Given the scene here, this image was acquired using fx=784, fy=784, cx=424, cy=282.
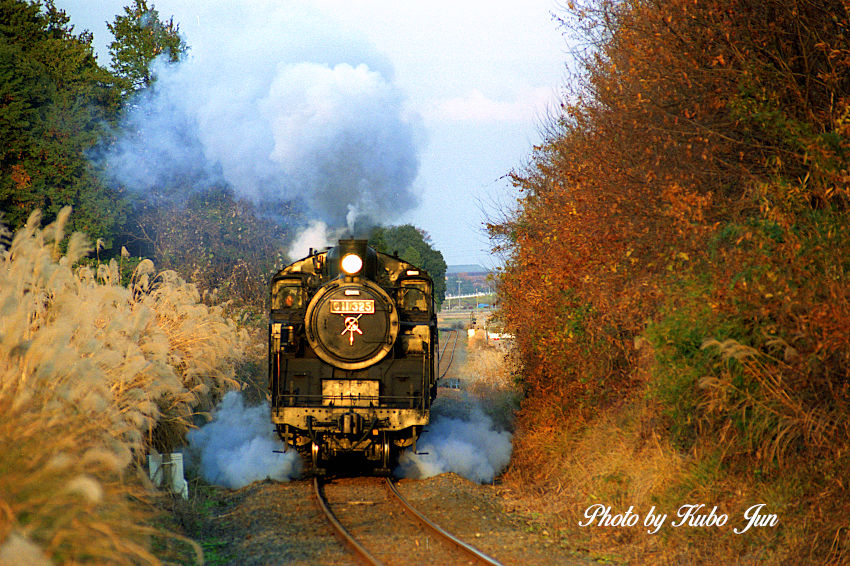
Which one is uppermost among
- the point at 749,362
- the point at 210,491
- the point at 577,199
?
the point at 577,199

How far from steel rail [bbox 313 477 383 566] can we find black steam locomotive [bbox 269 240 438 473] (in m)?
1.17

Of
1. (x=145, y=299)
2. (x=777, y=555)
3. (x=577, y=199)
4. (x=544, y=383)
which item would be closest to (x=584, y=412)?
(x=544, y=383)

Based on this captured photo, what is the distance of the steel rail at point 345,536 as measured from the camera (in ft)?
25.6

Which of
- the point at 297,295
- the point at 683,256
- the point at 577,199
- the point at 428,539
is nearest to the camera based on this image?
the point at 683,256

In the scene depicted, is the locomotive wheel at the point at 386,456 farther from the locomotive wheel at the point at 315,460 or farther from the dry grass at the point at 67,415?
the dry grass at the point at 67,415

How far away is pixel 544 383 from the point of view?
14852 millimetres

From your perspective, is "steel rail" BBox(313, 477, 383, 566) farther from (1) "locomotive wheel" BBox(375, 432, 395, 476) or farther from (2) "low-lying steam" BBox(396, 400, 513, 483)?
(2) "low-lying steam" BBox(396, 400, 513, 483)

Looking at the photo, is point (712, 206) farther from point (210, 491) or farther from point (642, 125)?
point (210, 491)

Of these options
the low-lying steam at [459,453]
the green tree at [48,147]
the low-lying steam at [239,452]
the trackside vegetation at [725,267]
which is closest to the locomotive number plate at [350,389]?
the low-lying steam at [239,452]

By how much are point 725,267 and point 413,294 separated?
6613mm

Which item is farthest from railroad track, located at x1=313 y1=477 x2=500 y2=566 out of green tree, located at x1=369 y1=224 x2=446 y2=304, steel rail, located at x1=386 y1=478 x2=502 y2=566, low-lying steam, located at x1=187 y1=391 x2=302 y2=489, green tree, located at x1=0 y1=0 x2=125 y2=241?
green tree, located at x1=369 y1=224 x2=446 y2=304

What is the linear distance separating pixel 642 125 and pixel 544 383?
275 inches

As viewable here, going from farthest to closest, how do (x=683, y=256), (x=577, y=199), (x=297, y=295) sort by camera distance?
1. (x=297, y=295)
2. (x=577, y=199)
3. (x=683, y=256)

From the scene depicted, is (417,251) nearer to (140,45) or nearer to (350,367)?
(140,45)
